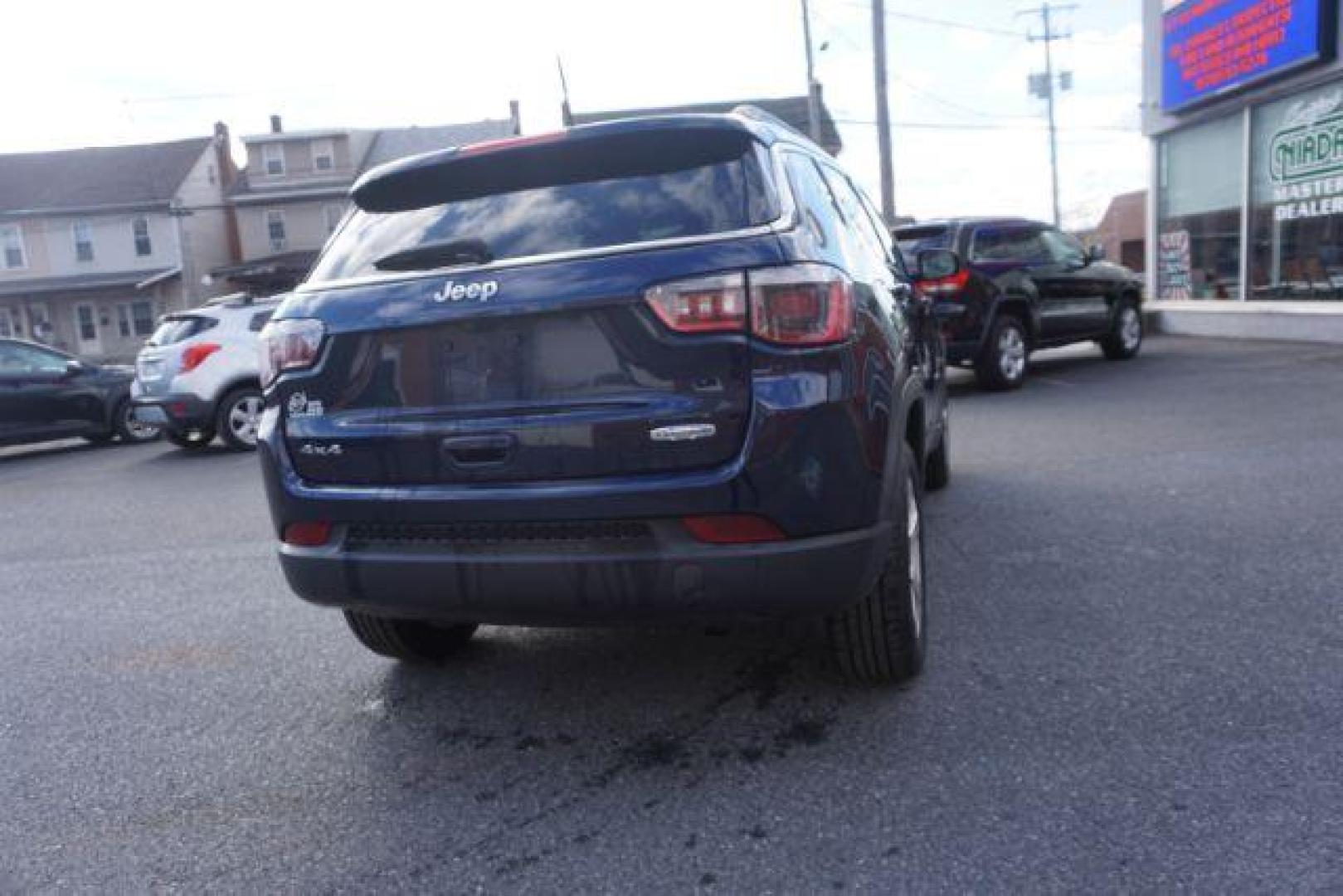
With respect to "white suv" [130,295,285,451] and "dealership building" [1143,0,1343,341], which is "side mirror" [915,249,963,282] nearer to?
"white suv" [130,295,285,451]

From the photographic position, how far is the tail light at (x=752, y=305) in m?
2.72

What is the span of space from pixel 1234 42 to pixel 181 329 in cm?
1355

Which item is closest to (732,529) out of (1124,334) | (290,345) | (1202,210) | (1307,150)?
(290,345)

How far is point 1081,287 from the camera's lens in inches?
466

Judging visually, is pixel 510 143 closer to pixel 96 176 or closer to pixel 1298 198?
pixel 1298 198

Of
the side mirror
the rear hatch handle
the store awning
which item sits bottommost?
the rear hatch handle

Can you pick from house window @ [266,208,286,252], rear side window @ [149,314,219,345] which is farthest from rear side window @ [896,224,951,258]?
house window @ [266,208,286,252]

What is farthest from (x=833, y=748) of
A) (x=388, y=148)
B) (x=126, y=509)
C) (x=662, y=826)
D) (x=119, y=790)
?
(x=388, y=148)

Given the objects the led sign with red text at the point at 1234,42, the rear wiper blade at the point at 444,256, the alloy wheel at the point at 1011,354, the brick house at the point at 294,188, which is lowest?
the alloy wheel at the point at 1011,354

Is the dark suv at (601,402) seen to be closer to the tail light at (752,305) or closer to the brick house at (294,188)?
the tail light at (752,305)

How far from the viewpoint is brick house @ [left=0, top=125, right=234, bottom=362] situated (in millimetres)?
37406

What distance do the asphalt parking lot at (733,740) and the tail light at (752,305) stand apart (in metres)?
1.23

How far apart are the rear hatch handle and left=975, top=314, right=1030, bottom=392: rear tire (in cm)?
865

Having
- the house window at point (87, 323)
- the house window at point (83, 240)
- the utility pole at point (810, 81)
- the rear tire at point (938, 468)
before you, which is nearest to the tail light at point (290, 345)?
the rear tire at point (938, 468)
